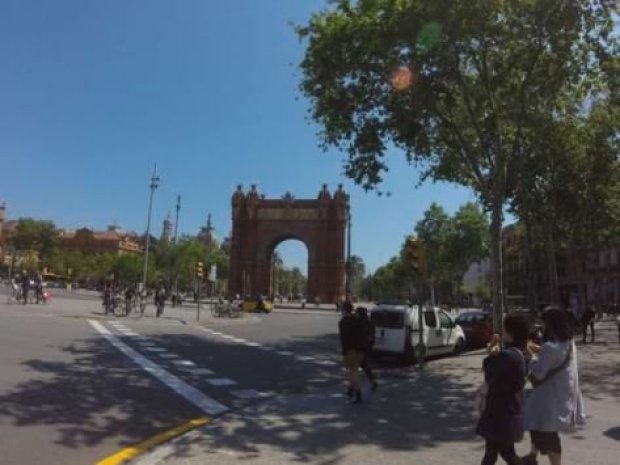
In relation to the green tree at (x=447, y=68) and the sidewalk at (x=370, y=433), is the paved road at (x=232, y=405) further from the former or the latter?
the green tree at (x=447, y=68)

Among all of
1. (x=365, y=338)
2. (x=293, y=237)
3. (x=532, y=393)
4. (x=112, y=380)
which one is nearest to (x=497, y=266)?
(x=365, y=338)

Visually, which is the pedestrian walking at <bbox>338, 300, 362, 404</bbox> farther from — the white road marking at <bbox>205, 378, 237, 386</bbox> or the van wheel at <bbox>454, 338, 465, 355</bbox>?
the van wheel at <bbox>454, 338, 465, 355</bbox>

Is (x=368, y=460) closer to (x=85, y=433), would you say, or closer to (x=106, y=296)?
(x=85, y=433)

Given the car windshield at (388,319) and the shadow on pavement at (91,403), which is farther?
the car windshield at (388,319)

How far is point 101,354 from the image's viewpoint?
17531 millimetres

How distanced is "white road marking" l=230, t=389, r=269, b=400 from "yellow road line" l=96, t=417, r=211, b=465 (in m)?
2.40

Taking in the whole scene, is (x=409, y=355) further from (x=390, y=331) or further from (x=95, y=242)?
(x=95, y=242)

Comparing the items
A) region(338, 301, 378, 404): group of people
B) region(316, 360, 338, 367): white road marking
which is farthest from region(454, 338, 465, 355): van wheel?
region(338, 301, 378, 404): group of people

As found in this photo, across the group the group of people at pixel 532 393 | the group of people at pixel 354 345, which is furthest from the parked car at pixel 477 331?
the group of people at pixel 532 393

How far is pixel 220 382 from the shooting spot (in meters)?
14.4

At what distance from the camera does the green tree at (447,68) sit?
57.4 feet

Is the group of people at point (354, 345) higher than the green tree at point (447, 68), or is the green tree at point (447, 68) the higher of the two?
the green tree at point (447, 68)

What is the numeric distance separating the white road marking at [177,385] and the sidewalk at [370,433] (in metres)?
0.70

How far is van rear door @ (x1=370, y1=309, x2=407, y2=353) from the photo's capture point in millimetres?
19969
